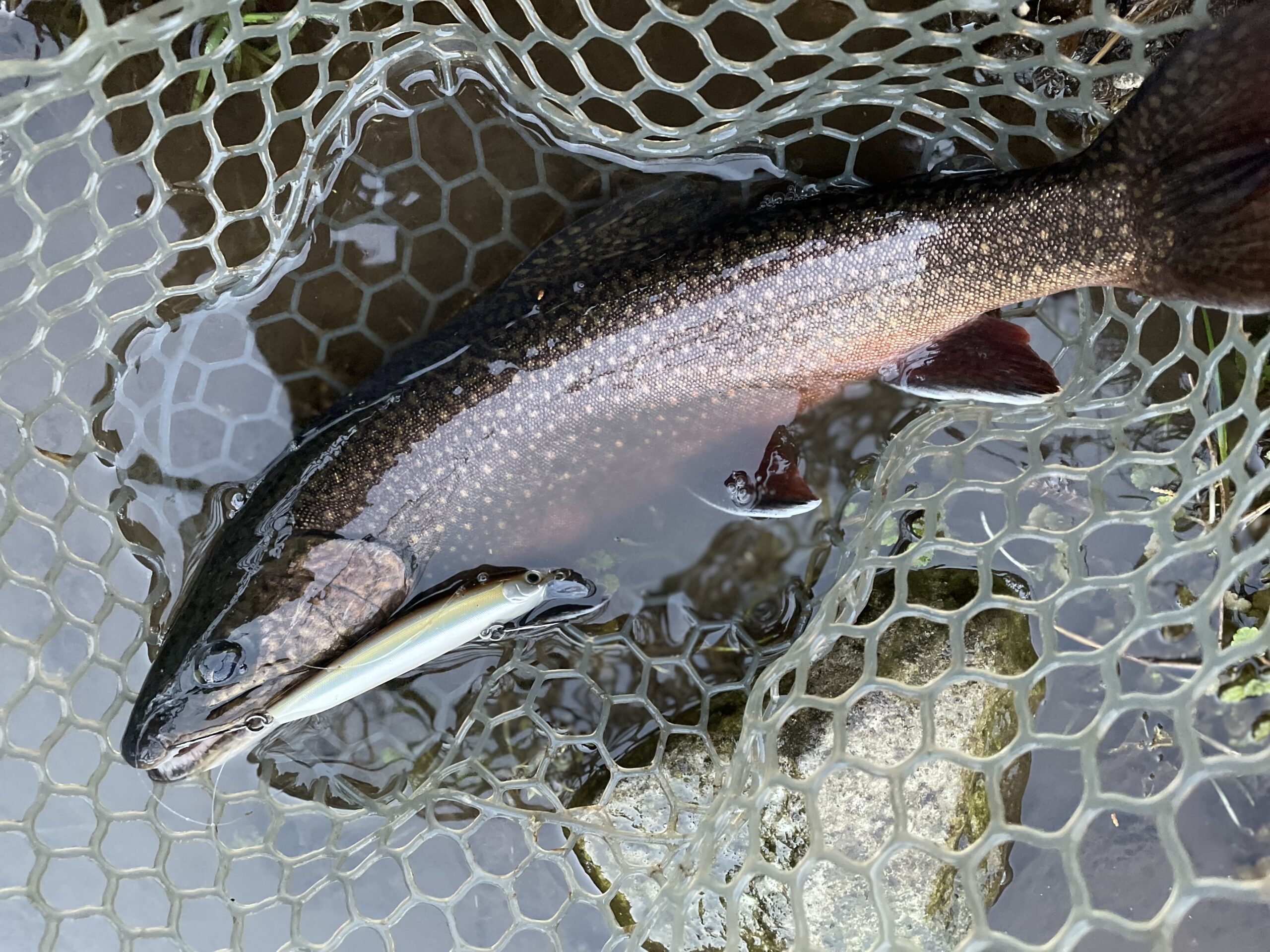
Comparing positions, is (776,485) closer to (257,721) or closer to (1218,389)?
(1218,389)

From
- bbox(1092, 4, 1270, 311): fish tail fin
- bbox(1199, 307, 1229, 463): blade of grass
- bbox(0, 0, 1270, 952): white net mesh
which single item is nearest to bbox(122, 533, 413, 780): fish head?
bbox(0, 0, 1270, 952): white net mesh

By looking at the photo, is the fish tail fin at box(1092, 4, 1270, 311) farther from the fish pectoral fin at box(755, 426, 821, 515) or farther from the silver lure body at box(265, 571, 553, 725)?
the silver lure body at box(265, 571, 553, 725)

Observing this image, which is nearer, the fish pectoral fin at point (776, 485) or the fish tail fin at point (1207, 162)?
the fish tail fin at point (1207, 162)

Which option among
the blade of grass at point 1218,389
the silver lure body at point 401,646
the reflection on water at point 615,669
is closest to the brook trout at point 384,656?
→ the silver lure body at point 401,646

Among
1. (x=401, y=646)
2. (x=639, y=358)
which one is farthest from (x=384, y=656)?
(x=639, y=358)

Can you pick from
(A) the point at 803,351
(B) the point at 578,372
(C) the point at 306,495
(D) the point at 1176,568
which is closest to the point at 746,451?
(A) the point at 803,351

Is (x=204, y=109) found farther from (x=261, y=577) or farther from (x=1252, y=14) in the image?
(x=1252, y=14)

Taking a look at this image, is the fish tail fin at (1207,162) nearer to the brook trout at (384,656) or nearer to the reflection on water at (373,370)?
the reflection on water at (373,370)
